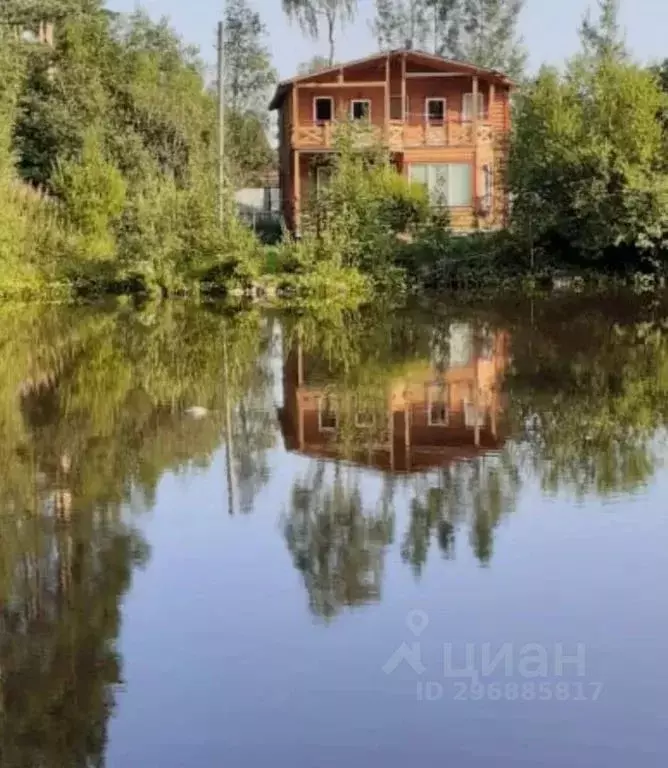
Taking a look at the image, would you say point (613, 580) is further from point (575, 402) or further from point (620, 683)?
point (575, 402)

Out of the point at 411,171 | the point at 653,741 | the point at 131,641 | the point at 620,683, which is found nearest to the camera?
the point at 653,741

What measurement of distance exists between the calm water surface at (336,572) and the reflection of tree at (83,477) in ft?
0.09

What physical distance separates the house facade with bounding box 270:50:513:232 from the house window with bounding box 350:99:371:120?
0.03m

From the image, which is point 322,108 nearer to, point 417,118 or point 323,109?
point 323,109

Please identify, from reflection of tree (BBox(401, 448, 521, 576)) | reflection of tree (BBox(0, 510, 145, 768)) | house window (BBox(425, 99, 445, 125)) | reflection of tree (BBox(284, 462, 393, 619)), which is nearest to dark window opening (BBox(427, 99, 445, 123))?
house window (BBox(425, 99, 445, 125))

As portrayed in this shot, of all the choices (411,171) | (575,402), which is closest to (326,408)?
(575,402)

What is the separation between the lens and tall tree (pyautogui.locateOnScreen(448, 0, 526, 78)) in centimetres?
6159

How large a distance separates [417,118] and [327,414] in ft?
94.7

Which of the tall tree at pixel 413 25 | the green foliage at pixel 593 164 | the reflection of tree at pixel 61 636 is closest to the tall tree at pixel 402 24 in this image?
the tall tree at pixel 413 25

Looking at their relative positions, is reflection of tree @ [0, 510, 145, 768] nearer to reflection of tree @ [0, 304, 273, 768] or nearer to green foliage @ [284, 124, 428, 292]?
reflection of tree @ [0, 304, 273, 768]

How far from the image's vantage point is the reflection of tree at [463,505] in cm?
842

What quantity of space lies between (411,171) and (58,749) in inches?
1408

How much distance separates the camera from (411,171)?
4009 centimetres

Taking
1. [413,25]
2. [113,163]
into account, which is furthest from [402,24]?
[113,163]
